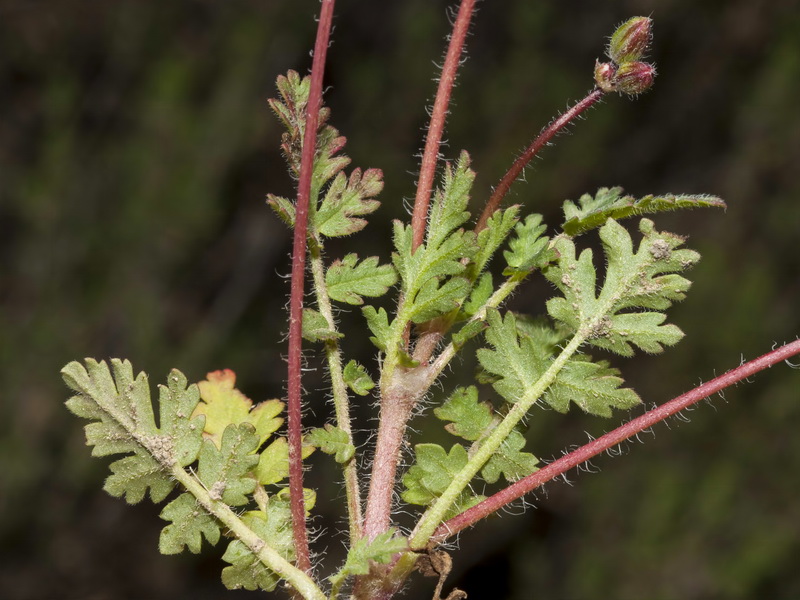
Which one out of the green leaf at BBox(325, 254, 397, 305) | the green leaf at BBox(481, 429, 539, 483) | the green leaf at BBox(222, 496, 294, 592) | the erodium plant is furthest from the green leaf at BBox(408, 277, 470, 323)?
the green leaf at BBox(222, 496, 294, 592)

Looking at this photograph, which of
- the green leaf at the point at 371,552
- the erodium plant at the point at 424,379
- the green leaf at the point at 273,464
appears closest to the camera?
the green leaf at the point at 371,552

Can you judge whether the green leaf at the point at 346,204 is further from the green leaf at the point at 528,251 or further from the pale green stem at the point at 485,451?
Result: the pale green stem at the point at 485,451

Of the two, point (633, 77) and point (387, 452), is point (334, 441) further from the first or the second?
point (633, 77)

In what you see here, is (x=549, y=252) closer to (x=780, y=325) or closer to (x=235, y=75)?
(x=235, y=75)

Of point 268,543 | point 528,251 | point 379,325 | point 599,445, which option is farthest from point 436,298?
point 268,543

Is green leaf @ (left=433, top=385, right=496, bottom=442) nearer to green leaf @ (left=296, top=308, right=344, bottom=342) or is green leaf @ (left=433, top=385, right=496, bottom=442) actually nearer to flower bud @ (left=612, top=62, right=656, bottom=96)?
green leaf @ (left=296, top=308, right=344, bottom=342)

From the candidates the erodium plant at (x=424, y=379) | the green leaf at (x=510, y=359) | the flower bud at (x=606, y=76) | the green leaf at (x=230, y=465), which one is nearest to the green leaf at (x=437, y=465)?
the erodium plant at (x=424, y=379)
